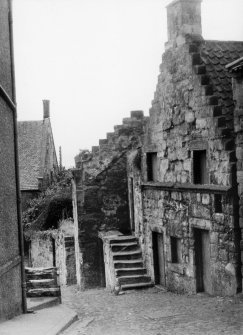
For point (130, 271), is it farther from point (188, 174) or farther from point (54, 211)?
point (54, 211)

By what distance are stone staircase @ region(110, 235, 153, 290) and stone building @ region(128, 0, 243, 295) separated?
1.44 ft

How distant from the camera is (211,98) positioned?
41.7 feet

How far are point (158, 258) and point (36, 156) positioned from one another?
2478 centimetres

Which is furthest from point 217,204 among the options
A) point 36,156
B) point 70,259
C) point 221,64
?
point 36,156

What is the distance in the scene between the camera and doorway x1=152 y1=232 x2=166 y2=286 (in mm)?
16266

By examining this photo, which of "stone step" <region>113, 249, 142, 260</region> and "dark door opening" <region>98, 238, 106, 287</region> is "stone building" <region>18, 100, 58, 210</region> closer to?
"dark door opening" <region>98, 238, 106, 287</region>

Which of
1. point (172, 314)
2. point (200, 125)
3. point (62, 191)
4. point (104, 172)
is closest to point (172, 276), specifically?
point (172, 314)

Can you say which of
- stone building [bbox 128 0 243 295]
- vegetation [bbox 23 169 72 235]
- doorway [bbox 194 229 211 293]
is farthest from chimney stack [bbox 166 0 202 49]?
vegetation [bbox 23 169 72 235]

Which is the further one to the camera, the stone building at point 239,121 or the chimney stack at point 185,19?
the chimney stack at point 185,19

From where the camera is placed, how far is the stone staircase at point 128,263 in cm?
1667

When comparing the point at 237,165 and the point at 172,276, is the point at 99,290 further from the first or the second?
the point at 237,165

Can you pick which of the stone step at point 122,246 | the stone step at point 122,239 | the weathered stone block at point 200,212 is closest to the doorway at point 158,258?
the stone step at point 122,246

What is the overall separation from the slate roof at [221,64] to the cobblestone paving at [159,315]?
4.64 m

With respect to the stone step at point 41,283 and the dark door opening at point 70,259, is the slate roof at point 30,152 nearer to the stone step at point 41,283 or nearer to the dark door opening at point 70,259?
the dark door opening at point 70,259
